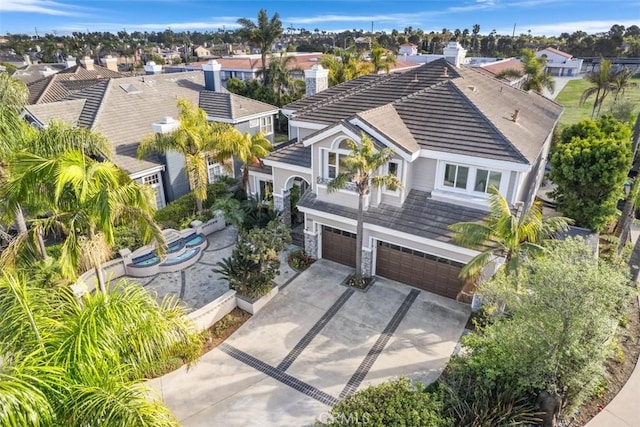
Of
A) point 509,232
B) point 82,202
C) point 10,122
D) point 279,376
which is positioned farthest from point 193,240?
point 509,232

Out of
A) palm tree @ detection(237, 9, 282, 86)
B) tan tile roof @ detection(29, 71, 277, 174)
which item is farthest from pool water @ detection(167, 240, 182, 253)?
palm tree @ detection(237, 9, 282, 86)

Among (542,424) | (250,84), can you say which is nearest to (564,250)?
(542,424)

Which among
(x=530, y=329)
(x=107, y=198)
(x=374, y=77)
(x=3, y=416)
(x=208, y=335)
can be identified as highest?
(x=374, y=77)

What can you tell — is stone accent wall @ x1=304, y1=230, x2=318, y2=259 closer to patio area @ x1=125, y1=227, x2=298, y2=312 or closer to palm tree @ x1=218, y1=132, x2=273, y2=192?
patio area @ x1=125, y1=227, x2=298, y2=312

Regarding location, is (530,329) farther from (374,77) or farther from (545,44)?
(545,44)

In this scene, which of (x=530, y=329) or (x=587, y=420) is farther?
(x=587, y=420)

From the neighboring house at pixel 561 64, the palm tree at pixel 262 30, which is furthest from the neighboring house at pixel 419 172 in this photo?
the neighboring house at pixel 561 64
